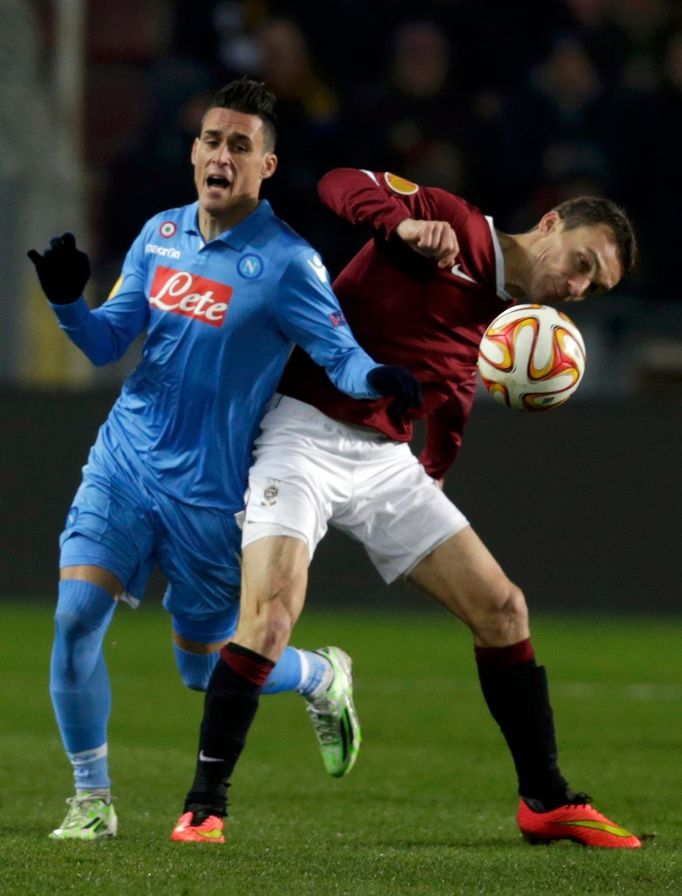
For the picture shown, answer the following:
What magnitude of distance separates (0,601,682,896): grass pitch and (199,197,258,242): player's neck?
179cm

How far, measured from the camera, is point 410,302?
559cm

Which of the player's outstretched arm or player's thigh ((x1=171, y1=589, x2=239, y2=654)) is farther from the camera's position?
player's thigh ((x1=171, y1=589, x2=239, y2=654))

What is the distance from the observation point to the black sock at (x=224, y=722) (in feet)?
16.9

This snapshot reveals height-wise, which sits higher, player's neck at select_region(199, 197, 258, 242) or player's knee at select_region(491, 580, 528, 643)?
player's neck at select_region(199, 197, 258, 242)

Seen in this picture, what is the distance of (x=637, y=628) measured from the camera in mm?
12992

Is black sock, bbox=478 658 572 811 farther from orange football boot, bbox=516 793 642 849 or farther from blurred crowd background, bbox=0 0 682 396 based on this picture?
blurred crowd background, bbox=0 0 682 396

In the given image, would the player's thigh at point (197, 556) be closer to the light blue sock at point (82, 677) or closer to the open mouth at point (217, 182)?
the light blue sock at point (82, 677)

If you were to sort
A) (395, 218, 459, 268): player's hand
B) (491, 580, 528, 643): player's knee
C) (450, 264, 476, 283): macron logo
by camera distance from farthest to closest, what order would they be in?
(450, 264, 476, 283): macron logo
(491, 580, 528, 643): player's knee
(395, 218, 459, 268): player's hand

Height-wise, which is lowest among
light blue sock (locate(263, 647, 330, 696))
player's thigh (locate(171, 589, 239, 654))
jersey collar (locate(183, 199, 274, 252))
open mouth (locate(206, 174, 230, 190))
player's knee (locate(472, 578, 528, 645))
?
light blue sock (locate(263, 647, 330, 696))

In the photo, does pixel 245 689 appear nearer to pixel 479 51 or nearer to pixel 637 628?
pixel 637 628

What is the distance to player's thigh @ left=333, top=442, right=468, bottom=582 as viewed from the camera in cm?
548

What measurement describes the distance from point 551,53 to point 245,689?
422 inches

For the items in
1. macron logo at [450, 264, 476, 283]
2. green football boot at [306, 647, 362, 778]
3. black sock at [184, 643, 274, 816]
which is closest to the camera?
black sock at [184, 643, 274, 816]

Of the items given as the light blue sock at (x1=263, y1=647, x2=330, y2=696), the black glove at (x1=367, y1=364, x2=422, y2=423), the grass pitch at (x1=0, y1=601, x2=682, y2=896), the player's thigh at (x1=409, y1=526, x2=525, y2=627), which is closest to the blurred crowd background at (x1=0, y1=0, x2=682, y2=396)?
the grass pitch at (x1=0, y1=601, x2=682, y2=896)
